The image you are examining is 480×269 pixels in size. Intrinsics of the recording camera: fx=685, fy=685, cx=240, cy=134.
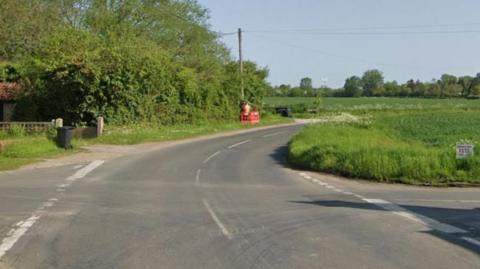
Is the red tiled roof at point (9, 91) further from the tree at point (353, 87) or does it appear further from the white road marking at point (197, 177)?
the tree at point (353, 87)

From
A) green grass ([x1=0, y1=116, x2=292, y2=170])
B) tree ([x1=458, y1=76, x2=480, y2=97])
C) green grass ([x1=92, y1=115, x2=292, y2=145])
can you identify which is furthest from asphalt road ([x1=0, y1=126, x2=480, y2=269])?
tree ([x1=458, y1=76, x2=480, y2=97])

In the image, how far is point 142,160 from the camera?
2533cm

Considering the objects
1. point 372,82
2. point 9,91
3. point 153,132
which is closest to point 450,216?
point 153,132

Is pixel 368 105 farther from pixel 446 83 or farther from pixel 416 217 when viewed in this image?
pixel 416 217

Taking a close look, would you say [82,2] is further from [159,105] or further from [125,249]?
[125,249]

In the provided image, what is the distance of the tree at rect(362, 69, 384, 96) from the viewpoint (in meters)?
184

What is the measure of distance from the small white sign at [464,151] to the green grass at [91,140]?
14.2m

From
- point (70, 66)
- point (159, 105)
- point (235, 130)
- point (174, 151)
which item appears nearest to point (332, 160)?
point (174, 151)

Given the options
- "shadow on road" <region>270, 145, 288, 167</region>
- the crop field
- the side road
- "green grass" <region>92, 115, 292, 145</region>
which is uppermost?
the crop field

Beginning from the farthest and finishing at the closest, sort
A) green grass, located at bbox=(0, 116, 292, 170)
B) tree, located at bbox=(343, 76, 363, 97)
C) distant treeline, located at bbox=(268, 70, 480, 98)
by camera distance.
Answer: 1. tree, located at bbox=(343, 76, 363, 97)
2. distant treeline, located at bbox=(268, 70, 480, 98)
3. green grass, located at bbox=(0, 116, 292, 170)

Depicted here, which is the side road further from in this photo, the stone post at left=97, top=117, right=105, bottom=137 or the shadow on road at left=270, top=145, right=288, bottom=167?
the shadow on road at left=270, top=145, right=288, bottom=167

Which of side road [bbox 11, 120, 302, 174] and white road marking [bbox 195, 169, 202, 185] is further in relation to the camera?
side road [bbox 11, 120, 302, 174]

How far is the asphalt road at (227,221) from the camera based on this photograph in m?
8.69

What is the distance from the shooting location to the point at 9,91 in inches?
1556
